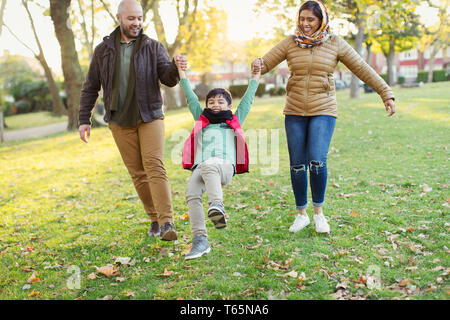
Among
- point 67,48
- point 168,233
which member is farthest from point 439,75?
point 168,233

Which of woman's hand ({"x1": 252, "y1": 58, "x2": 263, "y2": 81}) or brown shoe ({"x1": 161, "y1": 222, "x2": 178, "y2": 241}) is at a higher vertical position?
woman's hand ({"x1": 252, "y1": 58, "x2": 263, "y2": 81})

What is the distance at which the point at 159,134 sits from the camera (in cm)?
430

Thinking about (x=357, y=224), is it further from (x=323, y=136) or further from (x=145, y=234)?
(x=145, y=234)

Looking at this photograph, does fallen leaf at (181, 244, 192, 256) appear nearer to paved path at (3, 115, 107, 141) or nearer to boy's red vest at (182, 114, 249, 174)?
boy's red vest at (182, 114, 249, 174)

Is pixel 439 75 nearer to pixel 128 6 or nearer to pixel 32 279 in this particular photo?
pixel 128 6

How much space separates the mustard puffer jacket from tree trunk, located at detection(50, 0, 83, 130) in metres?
12.9

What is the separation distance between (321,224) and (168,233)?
169cm

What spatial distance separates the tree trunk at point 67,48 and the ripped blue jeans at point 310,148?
12.9 metres

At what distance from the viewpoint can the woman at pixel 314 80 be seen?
419 cm

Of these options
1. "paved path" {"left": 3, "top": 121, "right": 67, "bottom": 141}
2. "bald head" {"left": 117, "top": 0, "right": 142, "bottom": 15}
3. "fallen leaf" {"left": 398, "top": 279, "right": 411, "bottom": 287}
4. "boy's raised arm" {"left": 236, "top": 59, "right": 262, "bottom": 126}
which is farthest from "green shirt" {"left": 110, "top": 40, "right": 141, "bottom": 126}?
"paved path" {"left": 3, "top": 121, "right": 67, "bottom": 141}

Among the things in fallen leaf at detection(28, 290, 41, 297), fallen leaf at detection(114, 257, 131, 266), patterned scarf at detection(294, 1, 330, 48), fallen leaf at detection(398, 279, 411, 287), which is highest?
patterned scarf at detection(294, 1, 330, 48)

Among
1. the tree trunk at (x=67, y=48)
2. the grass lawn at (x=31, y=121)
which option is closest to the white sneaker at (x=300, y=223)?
the tree trunk at (x=67, y=48)

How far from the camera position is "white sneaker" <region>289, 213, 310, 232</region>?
4713 millimetres

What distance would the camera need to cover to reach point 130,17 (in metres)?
4.07
